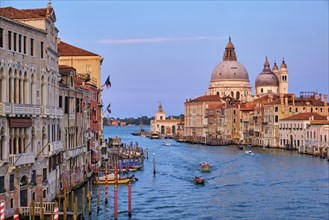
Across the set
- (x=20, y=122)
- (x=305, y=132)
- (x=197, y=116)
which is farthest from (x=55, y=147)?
(x=197, y=116)

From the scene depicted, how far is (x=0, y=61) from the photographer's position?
16156mm

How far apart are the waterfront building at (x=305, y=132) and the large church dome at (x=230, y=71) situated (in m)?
41.4

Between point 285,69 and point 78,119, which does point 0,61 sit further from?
point 285,69

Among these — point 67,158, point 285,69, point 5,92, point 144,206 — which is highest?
point 285,69

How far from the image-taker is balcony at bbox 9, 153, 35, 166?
54.9 feet

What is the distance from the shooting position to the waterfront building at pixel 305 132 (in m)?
50.3

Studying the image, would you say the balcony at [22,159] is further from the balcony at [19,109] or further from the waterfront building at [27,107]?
the balcony at [19,109]

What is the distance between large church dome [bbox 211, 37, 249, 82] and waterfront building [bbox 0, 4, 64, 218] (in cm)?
8421

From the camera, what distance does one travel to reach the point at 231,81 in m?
104

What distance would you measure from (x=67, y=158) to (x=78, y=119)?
9.55 feet

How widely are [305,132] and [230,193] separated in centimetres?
2857

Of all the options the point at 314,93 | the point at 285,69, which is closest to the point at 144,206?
the point at 314,93

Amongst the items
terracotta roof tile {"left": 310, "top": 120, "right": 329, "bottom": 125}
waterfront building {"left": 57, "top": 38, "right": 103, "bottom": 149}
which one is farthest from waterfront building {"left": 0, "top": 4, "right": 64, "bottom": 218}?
terracotta roof tile {"left": 310, "top": 120, "right": 329, "bottom": 125}

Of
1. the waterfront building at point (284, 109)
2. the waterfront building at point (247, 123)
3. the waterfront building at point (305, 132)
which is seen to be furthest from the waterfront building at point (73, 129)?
the waterfront building at point (247, 123)
